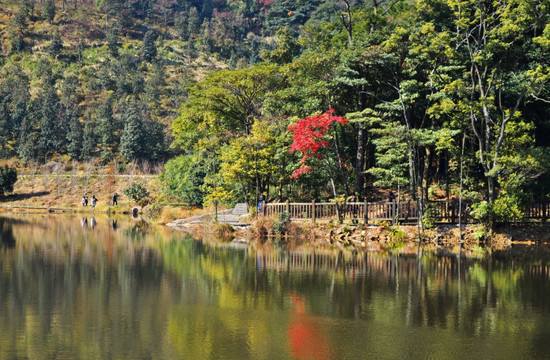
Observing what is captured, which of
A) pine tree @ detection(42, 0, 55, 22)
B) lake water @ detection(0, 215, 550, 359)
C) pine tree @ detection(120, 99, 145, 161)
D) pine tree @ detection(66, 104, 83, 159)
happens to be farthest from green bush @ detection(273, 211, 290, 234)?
pine tree @ detection(42, 0, 55, 22)

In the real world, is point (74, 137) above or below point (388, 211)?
above

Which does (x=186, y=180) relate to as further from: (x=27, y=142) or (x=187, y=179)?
(x=27, y=142)

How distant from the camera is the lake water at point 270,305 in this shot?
12391 mm

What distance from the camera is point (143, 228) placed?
42.2 m

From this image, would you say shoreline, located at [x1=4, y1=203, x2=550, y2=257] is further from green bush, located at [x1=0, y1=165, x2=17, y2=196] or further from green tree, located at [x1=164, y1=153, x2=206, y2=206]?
green bush, located at [x1=0, y1=165, x2=17, y2=196]

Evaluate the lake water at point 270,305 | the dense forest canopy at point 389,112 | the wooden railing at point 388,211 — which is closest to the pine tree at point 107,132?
the dense forest canopy at point 389,112

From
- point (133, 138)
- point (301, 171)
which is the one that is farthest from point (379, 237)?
point (133, 138)

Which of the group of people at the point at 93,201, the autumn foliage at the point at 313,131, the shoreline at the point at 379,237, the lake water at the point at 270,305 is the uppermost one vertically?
the autumn foliage at the point at 313,131

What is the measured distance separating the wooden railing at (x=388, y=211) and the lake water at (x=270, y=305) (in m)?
5.19

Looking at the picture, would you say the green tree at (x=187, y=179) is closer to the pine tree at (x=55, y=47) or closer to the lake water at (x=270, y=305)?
the lake water at (x=270, y=305)

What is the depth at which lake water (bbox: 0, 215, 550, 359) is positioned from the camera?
12.4m

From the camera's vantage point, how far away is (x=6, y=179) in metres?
65.5

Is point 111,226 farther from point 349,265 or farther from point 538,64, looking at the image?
point 538,64

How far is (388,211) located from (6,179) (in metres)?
46.8
